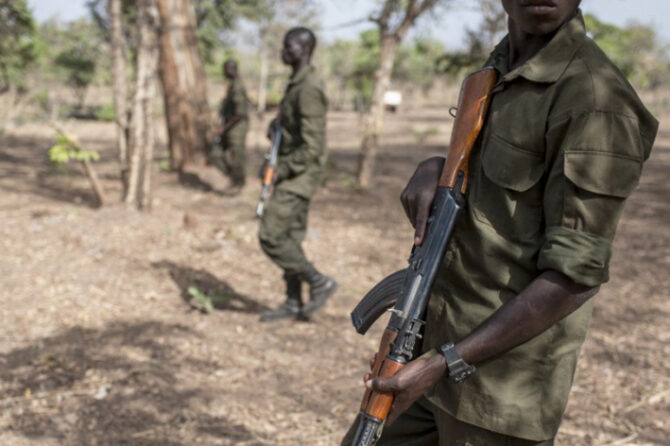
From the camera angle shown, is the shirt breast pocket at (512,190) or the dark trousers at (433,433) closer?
the shirt breast pocket at (512,190)

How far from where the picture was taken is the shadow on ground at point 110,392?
3012 millimetres

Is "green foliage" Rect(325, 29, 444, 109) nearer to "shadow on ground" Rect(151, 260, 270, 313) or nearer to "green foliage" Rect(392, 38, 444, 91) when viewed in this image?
"green foliage" Rect(392, 38, 444, 91)

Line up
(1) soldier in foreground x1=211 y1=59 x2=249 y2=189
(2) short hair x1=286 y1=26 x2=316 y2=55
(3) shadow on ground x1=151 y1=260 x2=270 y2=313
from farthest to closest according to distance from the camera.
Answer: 1. (1) soldier in foreground x1=211 y1=59 x2=249 y2=189
2. (3) shadow on ground x1=151 y1=260 x2=270 y2=313
3. (2) short hair x1=286 y1=26 x2=316 y2=55

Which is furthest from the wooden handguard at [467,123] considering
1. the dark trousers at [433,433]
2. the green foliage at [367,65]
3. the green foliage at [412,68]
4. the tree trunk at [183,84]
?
the green foliage at [412,68]

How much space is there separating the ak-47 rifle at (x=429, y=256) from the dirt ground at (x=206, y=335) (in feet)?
6.01

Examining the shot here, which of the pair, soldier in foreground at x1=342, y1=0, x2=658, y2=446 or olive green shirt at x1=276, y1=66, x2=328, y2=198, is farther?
olive green shirt at x1=276, y1=66, x2=328, y2=198

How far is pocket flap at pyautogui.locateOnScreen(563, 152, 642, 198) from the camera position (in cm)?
115

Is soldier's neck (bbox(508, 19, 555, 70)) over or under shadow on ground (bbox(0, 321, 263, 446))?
over

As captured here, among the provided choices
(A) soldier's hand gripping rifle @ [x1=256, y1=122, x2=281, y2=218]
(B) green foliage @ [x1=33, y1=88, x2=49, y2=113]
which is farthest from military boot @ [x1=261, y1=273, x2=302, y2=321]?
(B) green foliage @ [x1=33, y1=88, x2=49, y2=113]

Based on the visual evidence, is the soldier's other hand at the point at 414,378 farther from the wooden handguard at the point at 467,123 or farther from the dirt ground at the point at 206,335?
the dirt ground at the point at 206,335

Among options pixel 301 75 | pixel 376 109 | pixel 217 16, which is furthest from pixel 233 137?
pixel 217 16

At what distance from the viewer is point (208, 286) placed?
5.35 metres

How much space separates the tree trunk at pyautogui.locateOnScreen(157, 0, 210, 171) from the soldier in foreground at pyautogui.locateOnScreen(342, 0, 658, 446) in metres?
8.55

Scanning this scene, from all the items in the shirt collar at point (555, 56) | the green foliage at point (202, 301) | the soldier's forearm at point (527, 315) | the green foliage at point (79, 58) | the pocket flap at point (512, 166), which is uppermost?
the green foliage at point (79, 58)
